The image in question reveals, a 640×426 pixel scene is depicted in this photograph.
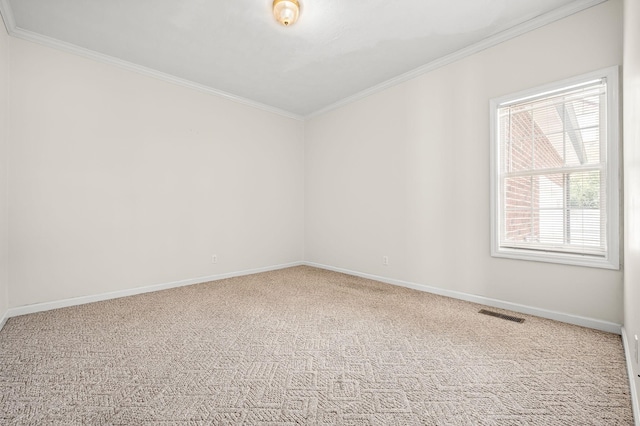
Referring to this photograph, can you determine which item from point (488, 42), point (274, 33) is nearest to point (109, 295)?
point (274, 33)

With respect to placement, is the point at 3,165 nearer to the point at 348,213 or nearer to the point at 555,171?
the point at 348,213

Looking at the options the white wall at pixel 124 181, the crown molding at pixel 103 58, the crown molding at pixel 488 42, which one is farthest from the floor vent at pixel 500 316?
the crown molding at pixel 103 58

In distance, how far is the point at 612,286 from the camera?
2.47 m

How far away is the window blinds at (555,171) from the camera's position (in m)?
2.62

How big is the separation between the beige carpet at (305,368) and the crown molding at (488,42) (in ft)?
9.39

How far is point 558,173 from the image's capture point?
2.84 m

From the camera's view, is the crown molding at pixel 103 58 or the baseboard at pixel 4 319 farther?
the crown molding at pixel 103 58

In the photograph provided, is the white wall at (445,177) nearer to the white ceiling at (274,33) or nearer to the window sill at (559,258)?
the window sill at (559,258)

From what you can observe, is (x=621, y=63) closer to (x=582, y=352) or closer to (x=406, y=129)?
(x=406, y=129)

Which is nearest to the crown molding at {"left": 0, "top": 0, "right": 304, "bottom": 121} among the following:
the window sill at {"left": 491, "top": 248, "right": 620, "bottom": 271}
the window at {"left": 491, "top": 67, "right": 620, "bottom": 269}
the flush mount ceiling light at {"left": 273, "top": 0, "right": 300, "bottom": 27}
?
the flush mount ceiling light at {"left": 273, "top": 0, "right": 300, "bottom": 27}

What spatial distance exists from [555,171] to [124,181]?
4817mm

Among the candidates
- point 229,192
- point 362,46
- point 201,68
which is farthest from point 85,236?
point 362,46

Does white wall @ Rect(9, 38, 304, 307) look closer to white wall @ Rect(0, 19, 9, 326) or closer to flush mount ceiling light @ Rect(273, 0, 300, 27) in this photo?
white wall @ Rect(0, 19, 9, 326)

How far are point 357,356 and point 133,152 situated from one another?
3.58m
